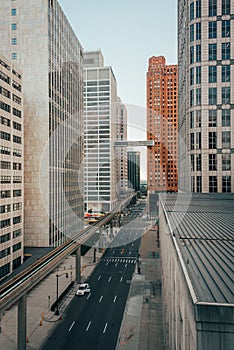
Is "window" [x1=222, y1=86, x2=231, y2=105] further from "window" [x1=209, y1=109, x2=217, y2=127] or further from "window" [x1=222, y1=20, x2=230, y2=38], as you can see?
"window" [x1=222, y1=20, x2=230, y2=38]

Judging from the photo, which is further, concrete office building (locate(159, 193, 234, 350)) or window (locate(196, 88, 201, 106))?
window (locate(196, 88, 201, 106))

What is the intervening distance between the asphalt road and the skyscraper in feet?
277

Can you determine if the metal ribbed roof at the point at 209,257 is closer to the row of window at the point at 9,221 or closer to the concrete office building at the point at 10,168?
the row of window at the point at 9,221

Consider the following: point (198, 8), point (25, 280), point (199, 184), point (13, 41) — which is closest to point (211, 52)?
point (198, 8)

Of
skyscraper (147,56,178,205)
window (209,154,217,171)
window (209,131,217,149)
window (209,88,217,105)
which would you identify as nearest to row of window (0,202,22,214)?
window (209,154,217,171)

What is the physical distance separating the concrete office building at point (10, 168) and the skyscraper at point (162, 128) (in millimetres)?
94610

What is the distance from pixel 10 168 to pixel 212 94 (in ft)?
129

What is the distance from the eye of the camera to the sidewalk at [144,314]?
2447 cm

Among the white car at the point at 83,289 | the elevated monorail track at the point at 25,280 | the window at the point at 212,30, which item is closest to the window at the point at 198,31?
the window at the point at 212,30

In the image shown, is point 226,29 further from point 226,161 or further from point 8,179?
point 8,179

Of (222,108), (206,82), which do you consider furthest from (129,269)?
(206,82)

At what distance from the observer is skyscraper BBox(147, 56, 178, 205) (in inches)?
5310

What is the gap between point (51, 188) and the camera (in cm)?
4806

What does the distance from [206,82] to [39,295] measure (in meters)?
46.9
